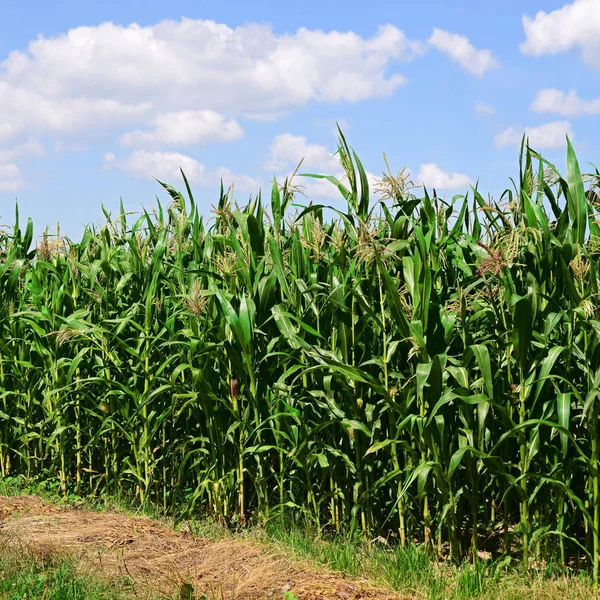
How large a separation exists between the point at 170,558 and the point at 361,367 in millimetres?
1603

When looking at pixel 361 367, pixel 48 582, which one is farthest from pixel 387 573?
pixel 48 582

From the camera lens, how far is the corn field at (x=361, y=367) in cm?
411

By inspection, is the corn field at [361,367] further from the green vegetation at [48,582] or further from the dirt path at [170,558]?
the green vegetation at [48,582]

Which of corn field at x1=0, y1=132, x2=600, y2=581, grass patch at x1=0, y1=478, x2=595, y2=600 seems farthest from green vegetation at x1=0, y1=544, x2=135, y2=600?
corn field at x1=0, y1=132, x2=600, y2=581

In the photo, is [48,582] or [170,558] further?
[170,558]

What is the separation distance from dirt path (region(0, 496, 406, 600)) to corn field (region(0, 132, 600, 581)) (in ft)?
1.49

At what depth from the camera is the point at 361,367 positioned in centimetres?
484

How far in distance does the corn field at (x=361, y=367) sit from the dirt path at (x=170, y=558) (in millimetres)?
454

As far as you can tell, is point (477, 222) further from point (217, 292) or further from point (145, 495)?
point (145, 495)

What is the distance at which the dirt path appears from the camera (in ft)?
13.1

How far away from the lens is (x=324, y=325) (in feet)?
15.8

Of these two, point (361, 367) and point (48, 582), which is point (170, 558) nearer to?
point (48, 582)

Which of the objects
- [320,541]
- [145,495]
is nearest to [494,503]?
[320,541]

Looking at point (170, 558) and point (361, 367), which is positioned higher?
point (361, 367)
